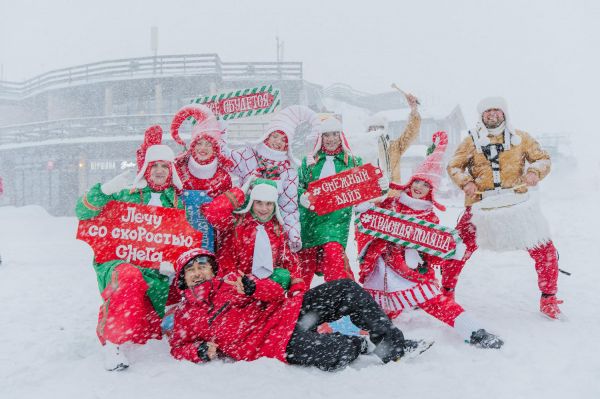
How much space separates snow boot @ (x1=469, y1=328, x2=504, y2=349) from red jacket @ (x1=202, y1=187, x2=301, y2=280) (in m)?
1.55

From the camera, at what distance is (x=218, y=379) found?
2861 mm

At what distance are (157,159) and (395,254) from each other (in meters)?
2.40

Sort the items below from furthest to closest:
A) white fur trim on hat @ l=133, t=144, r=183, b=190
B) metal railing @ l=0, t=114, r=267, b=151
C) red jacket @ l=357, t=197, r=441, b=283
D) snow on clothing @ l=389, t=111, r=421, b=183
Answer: metal railing @ l=0, t=114, r=267, b=151, snow on clothing @ l=389, t=111, r=421, b=183, red jacket @ l=357, t=197, r=441, b=283, white fur trim on hat @ l=133, t=144, r=183, b=190

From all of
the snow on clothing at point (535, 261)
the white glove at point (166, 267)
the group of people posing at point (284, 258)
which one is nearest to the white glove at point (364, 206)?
the group of people posing at point (284, 258)

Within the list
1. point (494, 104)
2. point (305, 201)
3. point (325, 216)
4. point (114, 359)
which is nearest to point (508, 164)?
point (494, 104)

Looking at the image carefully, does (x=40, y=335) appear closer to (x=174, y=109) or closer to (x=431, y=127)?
(x=174, y=109)

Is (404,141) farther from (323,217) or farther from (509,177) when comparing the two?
(323,217)

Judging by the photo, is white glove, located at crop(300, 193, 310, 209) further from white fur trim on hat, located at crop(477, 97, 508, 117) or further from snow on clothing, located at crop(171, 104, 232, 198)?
white fur trim on hat, located at crop(477, 97, 508, 117)

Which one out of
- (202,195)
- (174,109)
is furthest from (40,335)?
(174,109)

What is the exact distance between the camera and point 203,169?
402 centimetres

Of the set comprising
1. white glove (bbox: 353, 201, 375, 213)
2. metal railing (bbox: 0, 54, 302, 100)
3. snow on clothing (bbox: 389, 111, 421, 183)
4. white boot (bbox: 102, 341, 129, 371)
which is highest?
metal railing (bbox: 0, 54, 302, 100)

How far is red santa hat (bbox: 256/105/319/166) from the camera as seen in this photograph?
4.27 m

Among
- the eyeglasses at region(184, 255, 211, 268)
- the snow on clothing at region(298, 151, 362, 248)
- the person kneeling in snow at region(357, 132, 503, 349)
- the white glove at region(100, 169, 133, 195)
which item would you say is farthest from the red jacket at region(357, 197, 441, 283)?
the white glove at region(100, 169, 133, 195)

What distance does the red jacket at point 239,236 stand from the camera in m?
3.64
